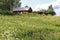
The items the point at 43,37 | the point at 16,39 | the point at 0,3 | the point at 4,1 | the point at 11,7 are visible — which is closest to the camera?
the point at 16,39

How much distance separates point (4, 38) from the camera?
47.6 feet

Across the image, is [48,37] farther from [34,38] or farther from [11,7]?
[11,7]

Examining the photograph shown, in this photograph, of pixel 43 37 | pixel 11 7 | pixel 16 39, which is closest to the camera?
pixel 16 39

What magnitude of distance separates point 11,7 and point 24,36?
60512 mm

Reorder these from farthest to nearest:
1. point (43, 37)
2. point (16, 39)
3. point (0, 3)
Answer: point (0, 3), point (43, 37), point (16, 39)

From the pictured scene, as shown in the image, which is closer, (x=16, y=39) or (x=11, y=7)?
(x=16, y=39)

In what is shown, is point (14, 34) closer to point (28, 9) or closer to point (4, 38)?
point (4, 38)

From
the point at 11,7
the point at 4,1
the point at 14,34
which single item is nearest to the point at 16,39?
the point at 14,34

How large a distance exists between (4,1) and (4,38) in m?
57.2

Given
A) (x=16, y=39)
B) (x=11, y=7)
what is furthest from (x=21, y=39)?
(x=11, y=7)

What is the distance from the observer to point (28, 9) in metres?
72.9

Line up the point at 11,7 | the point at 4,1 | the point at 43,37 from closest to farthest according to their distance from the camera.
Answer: the point at 43,37
the point at 4,1
the point at 11,7

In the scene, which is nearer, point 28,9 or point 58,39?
point 58,39

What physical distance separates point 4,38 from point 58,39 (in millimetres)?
4045
